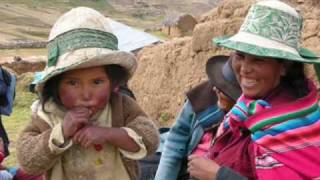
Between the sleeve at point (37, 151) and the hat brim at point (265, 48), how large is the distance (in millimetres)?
784

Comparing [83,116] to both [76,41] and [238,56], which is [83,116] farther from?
[238,56]

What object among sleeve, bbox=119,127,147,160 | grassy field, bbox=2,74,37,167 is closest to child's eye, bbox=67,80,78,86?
sleeve, bbox=119,127,147,160

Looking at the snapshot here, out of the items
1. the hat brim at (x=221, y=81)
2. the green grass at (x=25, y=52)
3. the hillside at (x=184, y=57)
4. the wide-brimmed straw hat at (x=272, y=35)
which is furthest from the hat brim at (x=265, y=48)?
the green grass at (x=25, y=52)

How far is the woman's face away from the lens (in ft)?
7.71

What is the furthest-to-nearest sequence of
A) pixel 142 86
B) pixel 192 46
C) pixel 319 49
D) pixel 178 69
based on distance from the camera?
pixel 142 86
pixel 178 69
pixel 192 46
pixel 319 49

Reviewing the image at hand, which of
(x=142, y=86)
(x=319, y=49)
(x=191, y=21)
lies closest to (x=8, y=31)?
(x=191, y=21)

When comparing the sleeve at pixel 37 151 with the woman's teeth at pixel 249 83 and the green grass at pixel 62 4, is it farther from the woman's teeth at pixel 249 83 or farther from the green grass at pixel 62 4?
the green grass at pixel 62 4

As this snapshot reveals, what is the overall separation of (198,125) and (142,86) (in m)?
3.77

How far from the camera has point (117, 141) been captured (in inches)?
91.8

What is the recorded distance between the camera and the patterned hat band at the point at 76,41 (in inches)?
92.2

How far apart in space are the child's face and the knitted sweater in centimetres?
13

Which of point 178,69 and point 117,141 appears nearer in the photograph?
point 117,141

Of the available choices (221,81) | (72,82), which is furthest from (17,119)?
(72,82)

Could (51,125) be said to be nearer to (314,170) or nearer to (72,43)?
(72,43)
